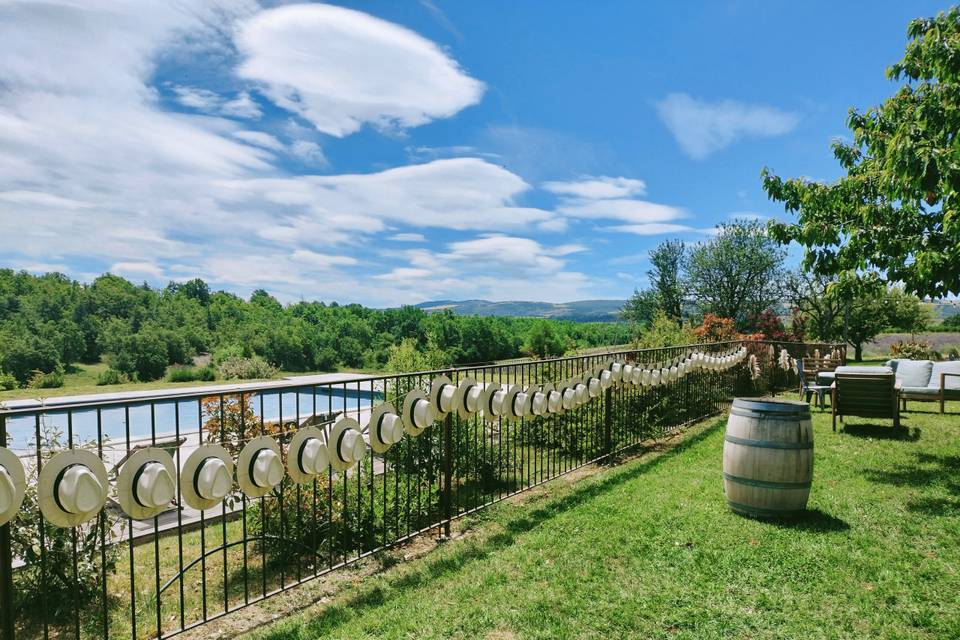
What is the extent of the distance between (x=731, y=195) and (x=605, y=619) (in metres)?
28.1

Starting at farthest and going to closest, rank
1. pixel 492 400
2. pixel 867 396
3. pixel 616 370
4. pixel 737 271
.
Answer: pixel 737 271, pixel 867 396, pixel 616 370, pixel 492 400

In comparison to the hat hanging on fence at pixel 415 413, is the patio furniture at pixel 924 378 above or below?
below

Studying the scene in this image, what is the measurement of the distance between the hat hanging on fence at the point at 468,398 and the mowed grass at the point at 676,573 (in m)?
0.90

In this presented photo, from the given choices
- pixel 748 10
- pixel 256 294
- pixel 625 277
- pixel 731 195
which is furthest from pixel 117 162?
pixel 748 10

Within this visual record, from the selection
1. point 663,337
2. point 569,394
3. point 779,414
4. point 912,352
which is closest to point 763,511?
point 779,414

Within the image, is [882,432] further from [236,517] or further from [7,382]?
[7,382]

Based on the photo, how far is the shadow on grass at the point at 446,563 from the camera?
2.66 meters

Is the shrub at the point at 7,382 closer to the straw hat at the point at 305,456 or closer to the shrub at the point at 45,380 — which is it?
the shrub at the point at 45,380

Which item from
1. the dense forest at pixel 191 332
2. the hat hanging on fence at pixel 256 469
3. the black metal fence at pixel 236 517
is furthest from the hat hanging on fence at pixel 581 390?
the dense forest at pixel 191 332

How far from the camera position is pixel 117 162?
3947cm

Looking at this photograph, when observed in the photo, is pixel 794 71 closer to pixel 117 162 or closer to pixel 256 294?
pixel 117 162

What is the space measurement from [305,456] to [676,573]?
2215 millimetres

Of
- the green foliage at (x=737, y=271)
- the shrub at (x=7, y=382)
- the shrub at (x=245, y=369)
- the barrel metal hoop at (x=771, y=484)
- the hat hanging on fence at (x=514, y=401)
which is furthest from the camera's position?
the shrub at (x=245, y=369)

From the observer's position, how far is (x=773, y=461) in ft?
12.8
